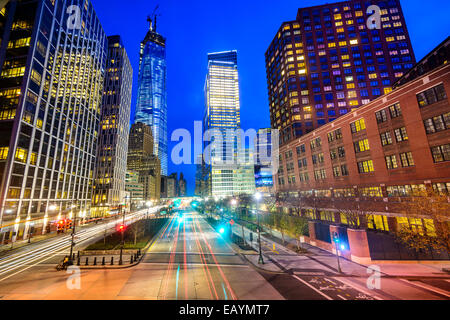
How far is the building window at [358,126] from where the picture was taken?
36.4 metres

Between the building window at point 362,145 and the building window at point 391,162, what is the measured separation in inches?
151

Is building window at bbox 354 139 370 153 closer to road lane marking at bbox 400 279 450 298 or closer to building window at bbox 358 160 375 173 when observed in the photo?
building window at bbox 358 160 375 173

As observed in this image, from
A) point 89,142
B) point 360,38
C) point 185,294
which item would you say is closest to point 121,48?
point 89,142

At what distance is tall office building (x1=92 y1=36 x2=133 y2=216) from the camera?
303ft

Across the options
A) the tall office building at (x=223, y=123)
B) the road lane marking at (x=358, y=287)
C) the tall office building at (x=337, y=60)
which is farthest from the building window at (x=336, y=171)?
the tall office building at (x=223, y=123)

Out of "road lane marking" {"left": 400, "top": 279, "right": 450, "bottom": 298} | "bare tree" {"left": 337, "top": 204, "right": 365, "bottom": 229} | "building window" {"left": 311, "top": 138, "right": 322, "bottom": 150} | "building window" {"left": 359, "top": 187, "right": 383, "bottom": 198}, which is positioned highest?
"building window" {"left": 311, "top": 138, "right": 322, "bottom": 150}

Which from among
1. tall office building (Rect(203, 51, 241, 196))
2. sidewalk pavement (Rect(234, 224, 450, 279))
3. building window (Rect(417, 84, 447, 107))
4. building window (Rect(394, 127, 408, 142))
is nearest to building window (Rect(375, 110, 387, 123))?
building window (Rect(394, 127, 408, 142))

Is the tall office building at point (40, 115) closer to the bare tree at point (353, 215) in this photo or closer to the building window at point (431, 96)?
the bare tree at point (353, 215)

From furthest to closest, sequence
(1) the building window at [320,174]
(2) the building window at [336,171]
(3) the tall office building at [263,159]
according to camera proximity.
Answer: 1. (3) the tall office building at [263,159]
2. (1) the building window at [320,174]
3. (2) the building window at [336,171]

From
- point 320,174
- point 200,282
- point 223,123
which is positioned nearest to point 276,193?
point 320,174

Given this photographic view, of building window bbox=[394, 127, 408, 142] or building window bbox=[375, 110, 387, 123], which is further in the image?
building window bbox=[375, 110, 387, 123]

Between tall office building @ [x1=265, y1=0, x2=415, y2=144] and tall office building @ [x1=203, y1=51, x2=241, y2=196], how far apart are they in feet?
269

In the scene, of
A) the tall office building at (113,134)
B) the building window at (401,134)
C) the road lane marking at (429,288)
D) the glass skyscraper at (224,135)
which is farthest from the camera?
the glass skyscraper at (224,135)

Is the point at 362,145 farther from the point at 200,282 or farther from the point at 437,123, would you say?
the point at 200,282
